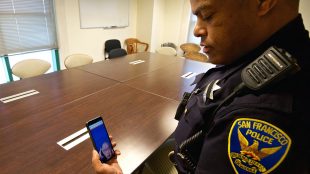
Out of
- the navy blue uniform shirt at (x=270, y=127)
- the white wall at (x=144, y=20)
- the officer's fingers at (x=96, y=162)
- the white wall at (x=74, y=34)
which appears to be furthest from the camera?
the white wall at (x=144, y=20)

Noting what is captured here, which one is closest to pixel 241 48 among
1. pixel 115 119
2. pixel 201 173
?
pixel 201 173

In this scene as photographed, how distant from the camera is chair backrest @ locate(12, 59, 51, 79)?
86.5 inches

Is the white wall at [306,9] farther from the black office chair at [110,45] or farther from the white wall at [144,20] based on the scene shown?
the black office chair at [110,45]

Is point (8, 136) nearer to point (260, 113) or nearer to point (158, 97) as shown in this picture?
point (158, 97)

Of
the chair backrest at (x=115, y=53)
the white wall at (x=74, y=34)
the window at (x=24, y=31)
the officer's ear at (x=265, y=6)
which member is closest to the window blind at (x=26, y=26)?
the window at (x=24, y=31)

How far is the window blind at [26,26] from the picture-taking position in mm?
2740

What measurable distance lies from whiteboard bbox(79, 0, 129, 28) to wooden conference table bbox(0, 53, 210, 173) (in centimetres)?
206

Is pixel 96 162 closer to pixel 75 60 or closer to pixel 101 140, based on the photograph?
pixel 101 140

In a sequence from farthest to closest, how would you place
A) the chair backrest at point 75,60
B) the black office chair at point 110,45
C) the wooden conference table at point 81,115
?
the black office chair at point 110,45 < the chair backrest at point 75,60 < the wooden conference table at point 81,115

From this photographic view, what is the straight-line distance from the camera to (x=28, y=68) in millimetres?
2285

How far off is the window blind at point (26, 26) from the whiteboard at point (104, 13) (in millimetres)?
662

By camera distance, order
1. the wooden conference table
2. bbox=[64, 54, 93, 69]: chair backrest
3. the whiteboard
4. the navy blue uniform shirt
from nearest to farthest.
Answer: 1. the navy blue uniform shirt
2. the wooden conference table
3. bbox=[64, 54, 93, 69]: chair backrest
4. the whiteboard

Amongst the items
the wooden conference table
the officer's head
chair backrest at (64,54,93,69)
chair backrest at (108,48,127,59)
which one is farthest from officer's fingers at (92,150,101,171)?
chair backrest at (108,48,127,59)

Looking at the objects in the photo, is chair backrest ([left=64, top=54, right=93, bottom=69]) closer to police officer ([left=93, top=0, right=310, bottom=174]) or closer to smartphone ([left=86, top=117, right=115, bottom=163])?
smartphone ([left=86, top=117, right=115, bottom=163])
